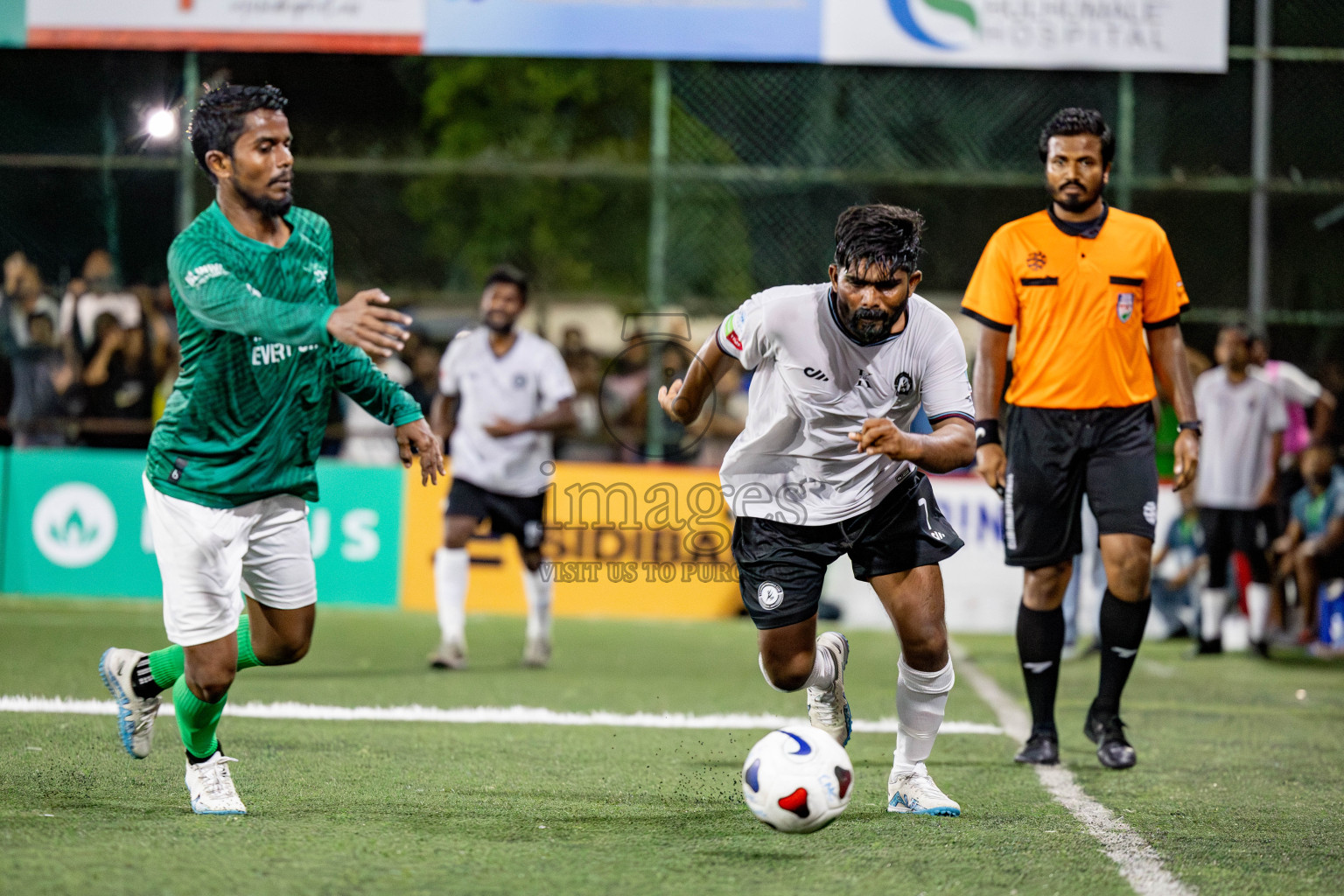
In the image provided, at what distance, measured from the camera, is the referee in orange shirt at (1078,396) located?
6.15 m

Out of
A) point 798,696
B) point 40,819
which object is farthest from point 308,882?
point 798,696

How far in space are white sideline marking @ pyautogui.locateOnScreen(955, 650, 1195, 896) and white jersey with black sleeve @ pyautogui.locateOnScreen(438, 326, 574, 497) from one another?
11.4 feet

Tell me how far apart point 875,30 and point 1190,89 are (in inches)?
110

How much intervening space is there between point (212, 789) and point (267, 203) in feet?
5.63

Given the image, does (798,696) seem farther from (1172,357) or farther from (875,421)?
(875,421)

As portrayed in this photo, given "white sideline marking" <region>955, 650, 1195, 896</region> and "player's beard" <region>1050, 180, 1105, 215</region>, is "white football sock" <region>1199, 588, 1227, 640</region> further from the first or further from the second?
"player's beard" <region>1050, 180, 1105, 215</region>

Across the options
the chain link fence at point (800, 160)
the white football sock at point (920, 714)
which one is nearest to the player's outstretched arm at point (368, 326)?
the white football sock at point (920, 714)

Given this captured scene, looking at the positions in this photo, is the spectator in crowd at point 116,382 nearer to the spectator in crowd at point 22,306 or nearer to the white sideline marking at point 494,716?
the spectator in crowd at point 22,306

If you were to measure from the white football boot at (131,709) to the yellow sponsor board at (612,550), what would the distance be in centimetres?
729

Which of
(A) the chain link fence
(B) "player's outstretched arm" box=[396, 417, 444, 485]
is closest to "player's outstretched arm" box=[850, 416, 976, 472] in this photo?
(B) "player's outstretched arm" box=[396, 417, 444, 485]

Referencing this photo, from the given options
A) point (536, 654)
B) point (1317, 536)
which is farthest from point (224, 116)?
point (1317, 536)

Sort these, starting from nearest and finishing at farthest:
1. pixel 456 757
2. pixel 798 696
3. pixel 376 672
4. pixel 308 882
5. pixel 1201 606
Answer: pixel 308 882 → pixel 456 757 → pixel 798 696 → pixel 376 672 → pixel 1201 606

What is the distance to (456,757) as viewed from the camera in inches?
235

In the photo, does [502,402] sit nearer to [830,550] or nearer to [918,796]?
[830,550]
